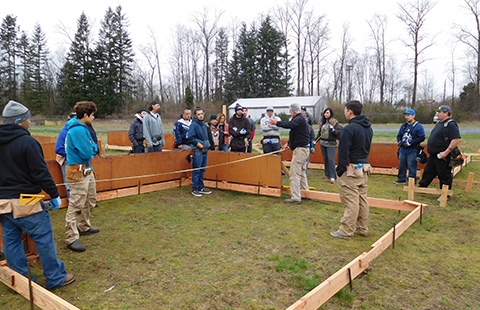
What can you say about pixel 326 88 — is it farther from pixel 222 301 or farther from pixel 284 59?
pixel 222 301

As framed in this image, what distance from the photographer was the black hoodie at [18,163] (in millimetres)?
3016

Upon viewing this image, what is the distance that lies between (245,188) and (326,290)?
4.67 meters

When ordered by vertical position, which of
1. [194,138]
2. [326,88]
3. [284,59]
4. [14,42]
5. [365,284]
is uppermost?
[14,42]

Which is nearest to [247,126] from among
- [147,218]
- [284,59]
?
[147,218]

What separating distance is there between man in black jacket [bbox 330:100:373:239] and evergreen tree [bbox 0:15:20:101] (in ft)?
190

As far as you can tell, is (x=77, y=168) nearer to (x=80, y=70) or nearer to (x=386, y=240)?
(x=386, y=240)

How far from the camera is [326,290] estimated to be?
302 cm

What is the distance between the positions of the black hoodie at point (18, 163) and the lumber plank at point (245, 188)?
493 cm

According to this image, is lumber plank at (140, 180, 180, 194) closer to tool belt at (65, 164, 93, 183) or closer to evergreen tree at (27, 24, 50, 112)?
tool belt at (65, 164, 93, 183)

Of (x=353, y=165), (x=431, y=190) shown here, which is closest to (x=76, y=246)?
(x=353, y=165)

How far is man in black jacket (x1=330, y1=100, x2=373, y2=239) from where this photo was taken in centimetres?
462

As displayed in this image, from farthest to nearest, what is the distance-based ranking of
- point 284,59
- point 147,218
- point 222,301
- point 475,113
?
point 284,59, point 475,113, point 147,218, point 222,301

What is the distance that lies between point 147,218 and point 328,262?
3.32 m

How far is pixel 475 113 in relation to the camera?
3366cm
